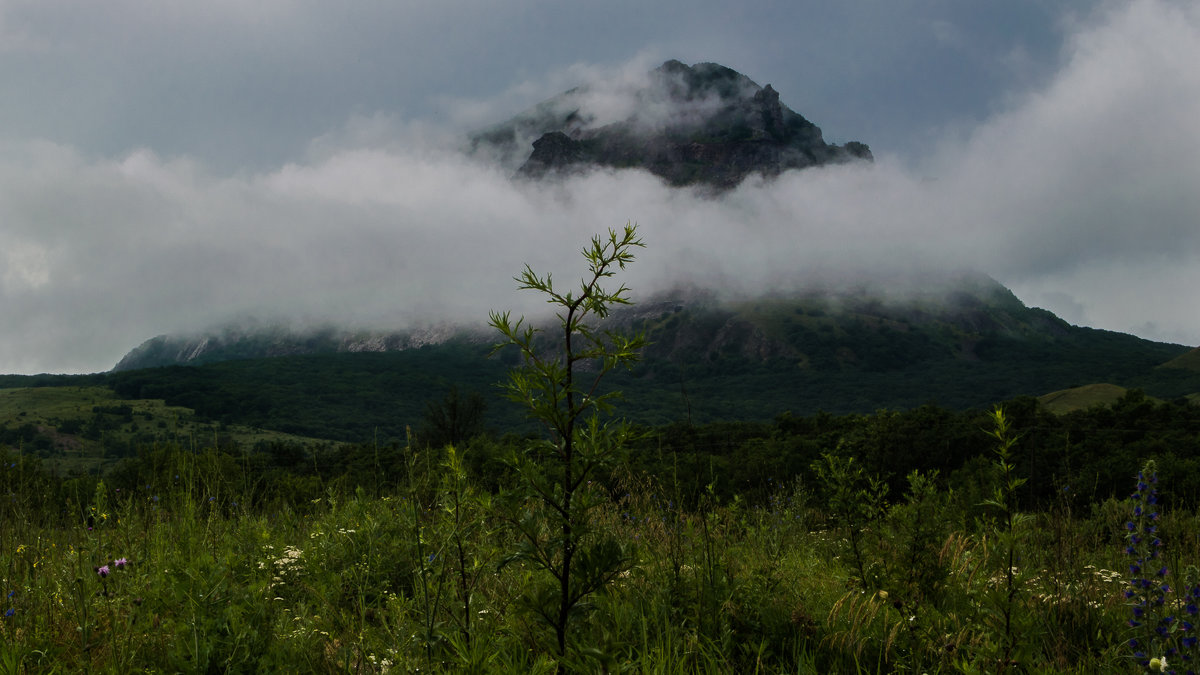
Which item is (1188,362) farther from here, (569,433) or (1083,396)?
(569,433)

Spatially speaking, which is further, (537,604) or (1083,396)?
(1083,396)

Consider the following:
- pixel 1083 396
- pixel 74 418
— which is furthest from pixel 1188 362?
pixel 74 418

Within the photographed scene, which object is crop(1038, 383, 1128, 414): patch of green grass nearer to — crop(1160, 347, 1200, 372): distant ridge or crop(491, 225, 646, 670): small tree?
crop(1160, 347, 1200, 372): distant ridge

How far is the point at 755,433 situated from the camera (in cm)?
3750

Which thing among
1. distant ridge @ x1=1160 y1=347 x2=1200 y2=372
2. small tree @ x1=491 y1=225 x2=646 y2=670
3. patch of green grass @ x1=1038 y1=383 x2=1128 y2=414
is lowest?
patch of green grass @ x1=1038 y1=383 x2=1128 y2=414

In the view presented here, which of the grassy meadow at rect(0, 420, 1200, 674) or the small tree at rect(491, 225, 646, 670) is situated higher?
the small tree at rect(491, 225, 646, 670)

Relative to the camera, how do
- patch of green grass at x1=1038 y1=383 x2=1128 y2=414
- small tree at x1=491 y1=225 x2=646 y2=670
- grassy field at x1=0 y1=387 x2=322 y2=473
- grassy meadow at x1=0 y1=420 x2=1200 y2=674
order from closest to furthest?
small tree at x1=491 y1=225 x2=646 y2=670, grassy meadow at x1=0 y1=420 x2=1200 y2=674, patch of green grass at x1=1038 y1=383 x2=1128 y2=414, grassy field at x1=0 y1=387 x2=322 y2=473

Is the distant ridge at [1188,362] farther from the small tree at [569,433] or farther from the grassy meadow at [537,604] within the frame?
the small tree at [569,433]

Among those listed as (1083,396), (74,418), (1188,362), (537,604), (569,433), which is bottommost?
(74,418)

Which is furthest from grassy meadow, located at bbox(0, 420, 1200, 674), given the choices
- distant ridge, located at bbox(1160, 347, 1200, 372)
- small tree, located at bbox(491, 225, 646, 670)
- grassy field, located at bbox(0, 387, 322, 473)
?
distant ridge, located at bbox(1160, 347, 1200, 372)

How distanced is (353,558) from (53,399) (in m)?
196

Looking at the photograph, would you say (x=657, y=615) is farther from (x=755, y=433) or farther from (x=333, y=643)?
(x=755, y=433)

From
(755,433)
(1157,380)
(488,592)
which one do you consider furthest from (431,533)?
(1157,380)

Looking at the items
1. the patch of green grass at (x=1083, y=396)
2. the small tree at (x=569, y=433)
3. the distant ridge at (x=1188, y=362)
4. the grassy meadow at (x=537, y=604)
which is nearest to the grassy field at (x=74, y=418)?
the grassy meadow at (x=537, y=604)
